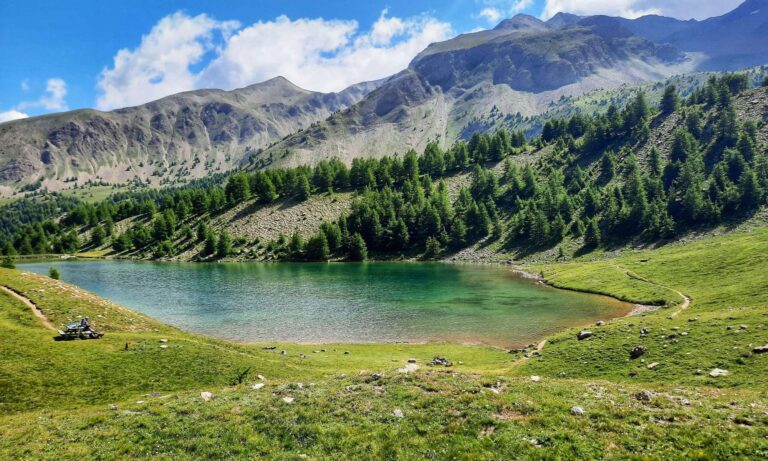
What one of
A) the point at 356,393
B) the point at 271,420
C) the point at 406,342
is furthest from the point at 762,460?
the point at 406,342

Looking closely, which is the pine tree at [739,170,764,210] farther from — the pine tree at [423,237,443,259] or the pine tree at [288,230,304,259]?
the pine tree at [288,230,304,259]

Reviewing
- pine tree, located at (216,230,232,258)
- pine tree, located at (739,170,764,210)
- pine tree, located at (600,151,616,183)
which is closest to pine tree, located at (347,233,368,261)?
pine tree, located at (216,230,232,258)

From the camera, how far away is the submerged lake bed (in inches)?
2244

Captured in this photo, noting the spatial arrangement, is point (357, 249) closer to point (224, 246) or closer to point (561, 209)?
point (224, 246)

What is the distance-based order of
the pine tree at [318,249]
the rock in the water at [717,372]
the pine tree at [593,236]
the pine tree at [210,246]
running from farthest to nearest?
the pine tree at [210,246], the pine tree at [318,249], the pine tree at [593,236], the rock in the water at [717,372]

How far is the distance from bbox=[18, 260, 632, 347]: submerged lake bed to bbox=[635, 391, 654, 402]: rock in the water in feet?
97.2

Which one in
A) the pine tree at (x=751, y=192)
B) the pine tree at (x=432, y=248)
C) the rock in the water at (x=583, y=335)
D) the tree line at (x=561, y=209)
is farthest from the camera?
the pine tree at (x=432, y=248)

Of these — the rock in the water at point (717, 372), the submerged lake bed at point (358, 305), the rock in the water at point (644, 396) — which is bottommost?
the submerged lake bed at point (358, 305)

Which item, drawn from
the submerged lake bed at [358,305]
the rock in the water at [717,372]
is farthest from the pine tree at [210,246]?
the rock in the water at [717,372]

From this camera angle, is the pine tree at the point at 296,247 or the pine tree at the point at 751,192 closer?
the pine tree at the point at 751,192

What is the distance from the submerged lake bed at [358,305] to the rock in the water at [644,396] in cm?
2963

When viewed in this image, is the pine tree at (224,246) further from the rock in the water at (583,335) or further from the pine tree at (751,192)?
the pine tree at (751,192)

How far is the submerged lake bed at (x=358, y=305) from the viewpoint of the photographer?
57000 mm

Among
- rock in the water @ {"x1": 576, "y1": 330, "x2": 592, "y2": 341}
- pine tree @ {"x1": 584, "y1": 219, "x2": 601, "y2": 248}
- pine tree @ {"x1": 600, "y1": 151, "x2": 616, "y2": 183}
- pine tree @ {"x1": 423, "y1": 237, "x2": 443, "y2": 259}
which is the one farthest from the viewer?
pine tree @ {"x1": 600, "y1": 151, "x2": 616, "y2": 183}
